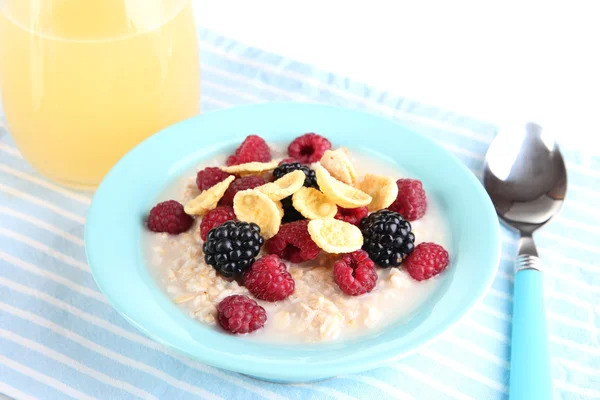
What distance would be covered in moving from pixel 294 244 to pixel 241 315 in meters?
0.14

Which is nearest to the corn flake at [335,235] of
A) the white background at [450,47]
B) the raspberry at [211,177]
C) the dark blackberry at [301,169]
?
the dark blackberry at [301,169]

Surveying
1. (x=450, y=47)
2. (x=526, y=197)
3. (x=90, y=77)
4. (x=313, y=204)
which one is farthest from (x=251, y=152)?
(x=450, y=47)

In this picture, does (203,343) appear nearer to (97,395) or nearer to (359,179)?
(97,395)

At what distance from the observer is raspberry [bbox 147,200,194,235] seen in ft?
3.92

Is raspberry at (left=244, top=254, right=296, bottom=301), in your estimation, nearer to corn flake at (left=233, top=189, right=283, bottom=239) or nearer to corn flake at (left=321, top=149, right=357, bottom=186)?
corn flake at (left=233, top=189, right=283, bottom=239)

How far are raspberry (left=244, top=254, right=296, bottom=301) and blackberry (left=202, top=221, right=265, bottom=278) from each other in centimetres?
2

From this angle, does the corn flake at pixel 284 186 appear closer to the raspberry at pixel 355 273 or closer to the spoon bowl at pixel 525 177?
the raspberry at pixel 355 273

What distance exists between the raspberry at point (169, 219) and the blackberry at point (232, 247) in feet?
0.36

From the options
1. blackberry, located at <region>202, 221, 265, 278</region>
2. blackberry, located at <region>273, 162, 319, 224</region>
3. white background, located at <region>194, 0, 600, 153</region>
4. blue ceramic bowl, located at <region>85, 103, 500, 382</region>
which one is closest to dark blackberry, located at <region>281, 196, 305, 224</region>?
blackberry, located at <region>273, 162, 319, 224</region>

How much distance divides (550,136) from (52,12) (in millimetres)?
931

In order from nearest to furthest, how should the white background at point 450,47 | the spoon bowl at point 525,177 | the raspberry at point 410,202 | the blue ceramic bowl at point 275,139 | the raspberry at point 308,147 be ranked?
the blue ceramic bowl at point 275,139 → the raspberry at point 410,202 → the raspberry at point 308,147 → the spoon bowl at point 525,177 → the white background at point 450,47

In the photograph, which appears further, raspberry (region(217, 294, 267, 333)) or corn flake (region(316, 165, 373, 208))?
corn flake (region(316, 165, 373, 208))

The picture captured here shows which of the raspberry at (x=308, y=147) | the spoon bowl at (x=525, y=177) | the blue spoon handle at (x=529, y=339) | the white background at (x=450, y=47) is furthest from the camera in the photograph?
the white background at (x=450, y=47)

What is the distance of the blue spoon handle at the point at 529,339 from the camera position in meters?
1.11
